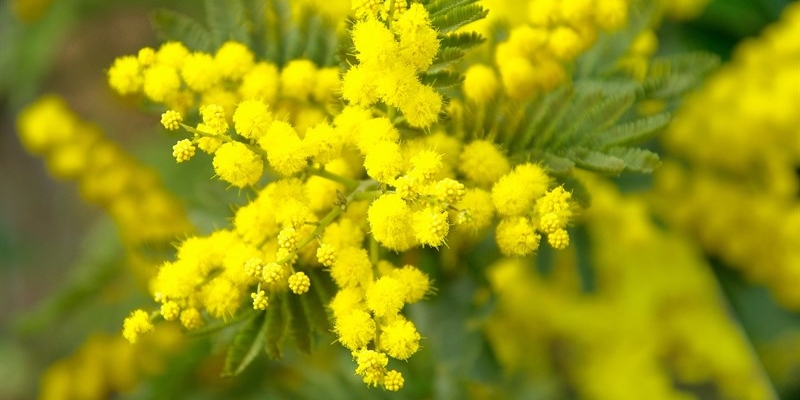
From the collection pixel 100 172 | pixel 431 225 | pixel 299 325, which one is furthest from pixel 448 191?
pixel 100 172

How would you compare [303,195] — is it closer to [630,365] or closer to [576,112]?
[576,112]

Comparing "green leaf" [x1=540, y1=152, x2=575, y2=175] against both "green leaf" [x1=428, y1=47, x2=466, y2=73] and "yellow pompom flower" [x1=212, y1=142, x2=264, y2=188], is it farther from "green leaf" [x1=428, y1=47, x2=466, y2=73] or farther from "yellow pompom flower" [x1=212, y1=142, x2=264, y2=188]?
"yellow pompom flower" [x1=212, y1=142, x2=264, y2=188]

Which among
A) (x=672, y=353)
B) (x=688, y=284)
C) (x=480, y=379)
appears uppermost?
(x=480, y=379)

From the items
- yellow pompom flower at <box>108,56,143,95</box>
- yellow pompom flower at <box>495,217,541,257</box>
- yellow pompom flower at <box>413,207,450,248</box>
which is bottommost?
yellow pompom flower at <box>495,217,541,257</box>

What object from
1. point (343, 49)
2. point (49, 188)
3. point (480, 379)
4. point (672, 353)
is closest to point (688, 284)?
point (672, 353)

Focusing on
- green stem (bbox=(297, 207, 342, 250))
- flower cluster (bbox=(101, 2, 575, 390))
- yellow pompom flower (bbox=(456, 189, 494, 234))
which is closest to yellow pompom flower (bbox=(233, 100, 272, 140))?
flower cluster (bbox=(101, 2, 575, 390))
